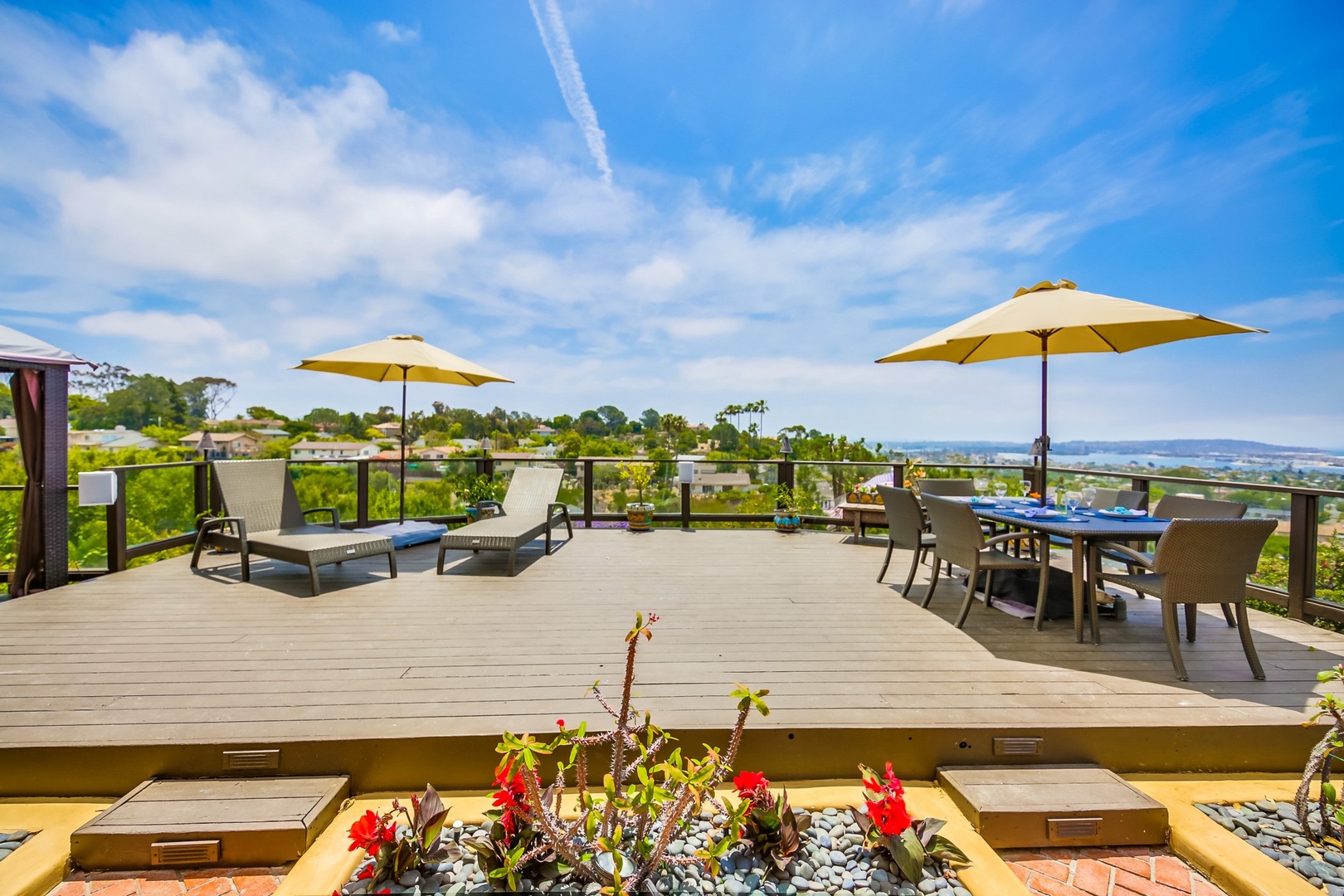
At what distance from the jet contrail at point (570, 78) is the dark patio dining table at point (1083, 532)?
27.1 feet

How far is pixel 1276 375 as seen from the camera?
22703 mm

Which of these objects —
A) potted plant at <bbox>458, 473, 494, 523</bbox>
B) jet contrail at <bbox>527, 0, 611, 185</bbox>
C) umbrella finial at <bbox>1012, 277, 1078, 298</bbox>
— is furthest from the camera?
jet contrail at <bbox>527, 0, 611, 185</bbox>

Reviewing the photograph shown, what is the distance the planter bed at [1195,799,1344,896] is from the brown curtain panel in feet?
23.1

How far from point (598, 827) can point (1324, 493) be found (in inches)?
190

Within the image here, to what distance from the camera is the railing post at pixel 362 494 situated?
6.27m

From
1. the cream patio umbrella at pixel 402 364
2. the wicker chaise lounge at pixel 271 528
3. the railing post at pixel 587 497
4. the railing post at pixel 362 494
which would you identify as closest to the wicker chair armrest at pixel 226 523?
the wicker chaise lounge at pixel 271 528

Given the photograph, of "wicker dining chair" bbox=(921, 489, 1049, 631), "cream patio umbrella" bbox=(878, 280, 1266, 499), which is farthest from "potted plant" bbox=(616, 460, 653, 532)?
"wicker dining chair" bbox=(921, 489, 1049, 631)

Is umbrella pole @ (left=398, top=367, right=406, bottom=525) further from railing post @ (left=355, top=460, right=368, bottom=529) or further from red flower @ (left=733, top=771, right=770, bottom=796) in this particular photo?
red flower @ (left=733, top=771, right=770, bottom=796)

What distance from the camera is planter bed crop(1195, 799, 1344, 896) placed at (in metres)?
1.61

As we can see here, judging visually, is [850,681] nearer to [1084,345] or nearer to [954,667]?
[954,667]

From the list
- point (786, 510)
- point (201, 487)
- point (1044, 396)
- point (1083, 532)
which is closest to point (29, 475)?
point (201, 487)

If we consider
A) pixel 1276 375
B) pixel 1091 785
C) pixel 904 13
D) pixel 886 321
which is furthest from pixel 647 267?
pixel 1276 375

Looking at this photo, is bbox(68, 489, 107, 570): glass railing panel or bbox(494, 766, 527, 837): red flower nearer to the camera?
bbox(494, 766, 527, 837): red flower

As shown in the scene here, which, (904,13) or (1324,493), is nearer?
(1324,493)
